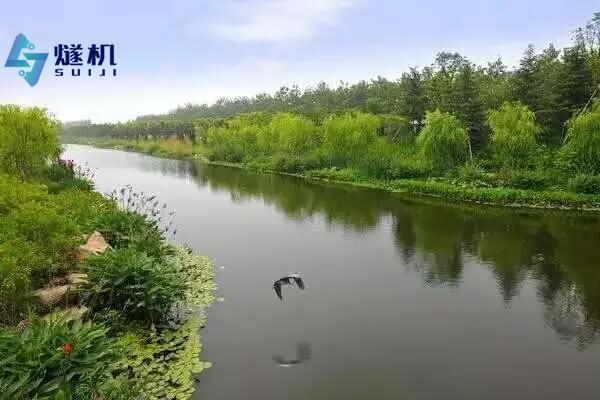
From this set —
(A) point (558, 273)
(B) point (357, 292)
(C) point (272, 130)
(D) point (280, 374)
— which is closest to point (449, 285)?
(B) point (357, 292)

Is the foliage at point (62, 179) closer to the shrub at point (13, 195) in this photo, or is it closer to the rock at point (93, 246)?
the shrub at point (13, 195)

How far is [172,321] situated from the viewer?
9.42 meters

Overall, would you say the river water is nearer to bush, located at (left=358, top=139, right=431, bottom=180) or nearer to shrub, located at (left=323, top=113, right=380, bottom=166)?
bush, located at (left=358, top=139, right=431, bottom=180)

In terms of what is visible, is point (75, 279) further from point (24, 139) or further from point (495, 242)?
point (495, 242)

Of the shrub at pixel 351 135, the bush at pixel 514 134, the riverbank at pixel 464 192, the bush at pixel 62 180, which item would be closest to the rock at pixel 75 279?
the bush at pixel 62 180

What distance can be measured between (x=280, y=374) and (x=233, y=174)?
32.2 metres

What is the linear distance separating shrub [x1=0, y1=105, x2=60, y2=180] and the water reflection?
9.92 metres

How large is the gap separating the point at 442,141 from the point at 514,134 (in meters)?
3.99

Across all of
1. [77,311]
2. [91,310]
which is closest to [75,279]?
[91,310]

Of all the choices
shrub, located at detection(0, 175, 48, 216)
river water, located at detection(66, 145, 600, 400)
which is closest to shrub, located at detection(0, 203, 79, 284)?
shrub, located at detection(0, 175, 48, 216)

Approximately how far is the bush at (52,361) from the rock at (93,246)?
330 centimetres

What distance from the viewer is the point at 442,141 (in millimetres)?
27031

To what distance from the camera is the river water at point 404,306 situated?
24.6ft

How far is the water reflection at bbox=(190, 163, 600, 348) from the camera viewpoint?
10711 mm
